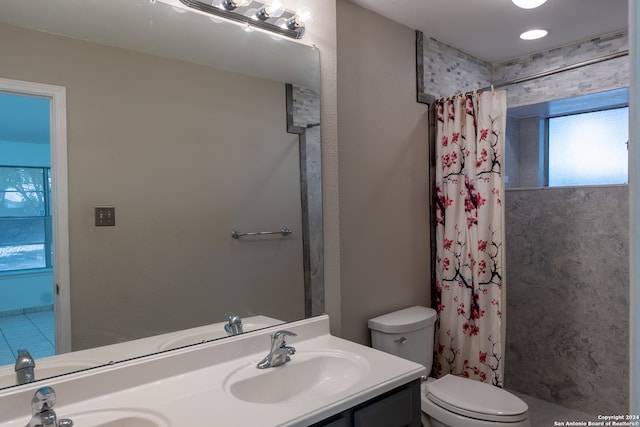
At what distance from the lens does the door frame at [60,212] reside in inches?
49.1

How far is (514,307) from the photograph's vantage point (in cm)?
292

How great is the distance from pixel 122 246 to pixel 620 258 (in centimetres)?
264

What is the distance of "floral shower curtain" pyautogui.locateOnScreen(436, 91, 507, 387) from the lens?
7.56 feet

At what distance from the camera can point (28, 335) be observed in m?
1.21

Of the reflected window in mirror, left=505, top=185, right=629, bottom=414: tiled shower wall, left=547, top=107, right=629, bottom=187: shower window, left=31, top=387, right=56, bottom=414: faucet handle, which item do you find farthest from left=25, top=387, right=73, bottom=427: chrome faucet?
left=547, top=107, right=629, bottom=187: shower window

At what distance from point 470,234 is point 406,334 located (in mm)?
701

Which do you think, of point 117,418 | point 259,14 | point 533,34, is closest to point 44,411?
point 117,418

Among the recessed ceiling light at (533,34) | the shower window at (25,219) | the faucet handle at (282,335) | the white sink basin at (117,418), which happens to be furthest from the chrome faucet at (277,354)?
the recessed ceiling light at (533,34)

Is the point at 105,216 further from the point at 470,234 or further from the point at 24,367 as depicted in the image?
the point at 470,234

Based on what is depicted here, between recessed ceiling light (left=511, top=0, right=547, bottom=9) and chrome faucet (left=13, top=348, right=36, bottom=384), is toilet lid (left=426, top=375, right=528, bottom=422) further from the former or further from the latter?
recessed ceiling light (left=511, top=0, right=547, bottom=9)

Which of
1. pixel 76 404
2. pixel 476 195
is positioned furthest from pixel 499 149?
pixel 76 404

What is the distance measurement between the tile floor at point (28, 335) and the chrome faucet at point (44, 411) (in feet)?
0.54

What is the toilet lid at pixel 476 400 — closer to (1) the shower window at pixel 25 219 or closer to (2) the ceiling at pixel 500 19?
(1) the shower window at pixel 25 219

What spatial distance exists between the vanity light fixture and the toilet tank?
1442 mm
